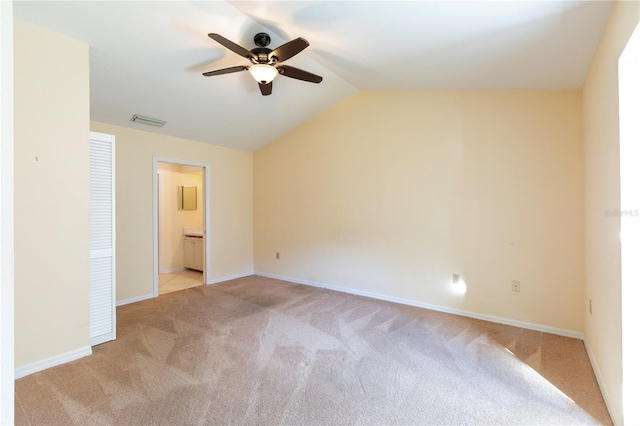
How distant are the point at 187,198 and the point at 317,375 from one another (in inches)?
206

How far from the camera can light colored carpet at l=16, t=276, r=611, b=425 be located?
1.76m

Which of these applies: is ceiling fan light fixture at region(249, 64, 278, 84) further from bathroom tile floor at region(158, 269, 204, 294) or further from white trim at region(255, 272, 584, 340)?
bathroom tile floor at region(158, 269, 204, 294)

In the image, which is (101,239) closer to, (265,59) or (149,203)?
(149,203)

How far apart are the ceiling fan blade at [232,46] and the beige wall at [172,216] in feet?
14.8

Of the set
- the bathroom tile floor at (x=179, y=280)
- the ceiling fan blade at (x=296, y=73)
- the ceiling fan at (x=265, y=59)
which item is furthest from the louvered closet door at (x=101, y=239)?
the ceiling fan blade at (x=296, y=73)

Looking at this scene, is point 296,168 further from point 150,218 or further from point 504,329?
point 504,329

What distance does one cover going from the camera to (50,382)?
6.78 feet

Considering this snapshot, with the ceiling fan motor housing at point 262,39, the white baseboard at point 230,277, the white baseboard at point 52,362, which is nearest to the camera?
the white baseboard at point 52,362

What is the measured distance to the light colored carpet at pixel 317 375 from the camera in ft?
5.76

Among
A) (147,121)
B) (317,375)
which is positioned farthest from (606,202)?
(147,121)

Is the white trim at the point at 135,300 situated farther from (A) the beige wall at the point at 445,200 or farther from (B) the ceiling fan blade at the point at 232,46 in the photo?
(B) the ceiling fan blade at the point at 232,46
